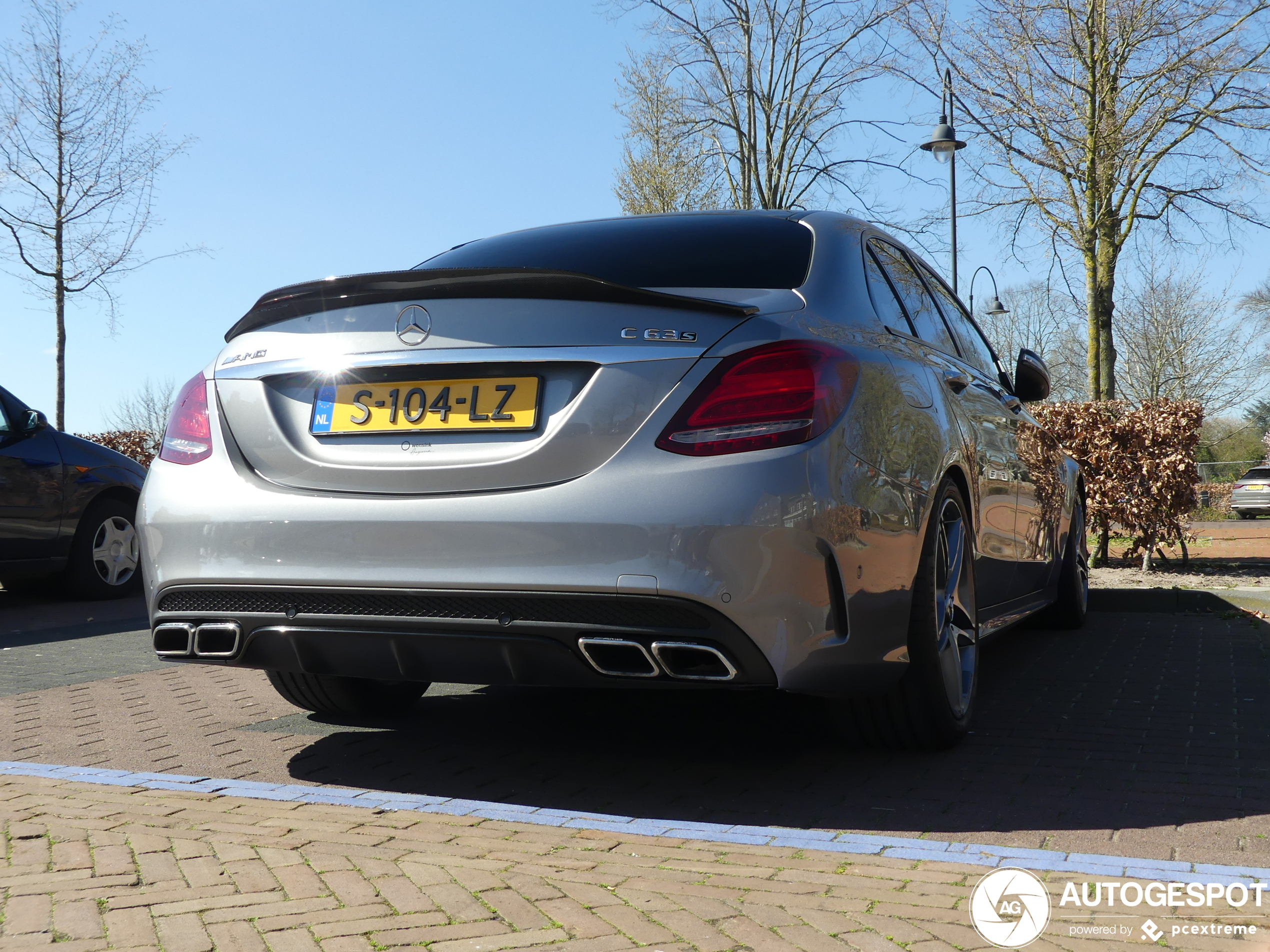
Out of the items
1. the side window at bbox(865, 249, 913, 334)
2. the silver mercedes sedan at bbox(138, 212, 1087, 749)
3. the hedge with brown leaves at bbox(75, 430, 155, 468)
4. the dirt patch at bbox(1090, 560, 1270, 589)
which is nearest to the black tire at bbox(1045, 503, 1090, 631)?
the dirt patch at bbox(1090, 560, 1270, 589)

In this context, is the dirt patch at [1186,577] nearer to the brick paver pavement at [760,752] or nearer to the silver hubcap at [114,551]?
the brick paver pavement at [760,752]

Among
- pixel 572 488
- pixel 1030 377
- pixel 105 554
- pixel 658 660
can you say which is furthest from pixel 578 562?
pixel 105 554

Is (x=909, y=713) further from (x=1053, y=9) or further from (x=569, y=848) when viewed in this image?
(x=1053, y=9)

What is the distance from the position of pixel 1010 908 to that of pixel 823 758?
1397 millimetres

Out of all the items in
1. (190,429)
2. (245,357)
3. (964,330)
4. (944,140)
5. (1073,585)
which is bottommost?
(1073,585)

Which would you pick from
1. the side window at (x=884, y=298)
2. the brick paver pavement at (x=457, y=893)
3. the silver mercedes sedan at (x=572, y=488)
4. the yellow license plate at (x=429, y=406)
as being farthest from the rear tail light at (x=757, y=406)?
the brick paver pavement at (x=457, y=893)

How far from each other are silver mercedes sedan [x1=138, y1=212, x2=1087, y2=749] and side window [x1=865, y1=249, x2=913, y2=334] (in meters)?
0.07

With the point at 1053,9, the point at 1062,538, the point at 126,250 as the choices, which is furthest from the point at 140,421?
the point at 1062,538

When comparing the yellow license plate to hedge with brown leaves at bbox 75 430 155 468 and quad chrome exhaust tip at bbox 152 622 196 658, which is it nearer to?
quad chrome exhaust tip at bbox 152 622 196 658

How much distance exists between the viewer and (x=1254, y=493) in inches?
1321

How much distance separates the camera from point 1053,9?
15.4 metres

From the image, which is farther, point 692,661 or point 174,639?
point 174,639

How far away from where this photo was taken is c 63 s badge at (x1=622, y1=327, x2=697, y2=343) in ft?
9.67
